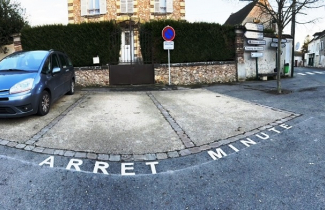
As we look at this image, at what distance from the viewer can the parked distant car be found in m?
4.96

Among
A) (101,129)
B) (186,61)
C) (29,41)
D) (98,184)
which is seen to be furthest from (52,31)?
(98,184)

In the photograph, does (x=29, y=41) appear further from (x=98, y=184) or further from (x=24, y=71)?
(x=98, y=184)

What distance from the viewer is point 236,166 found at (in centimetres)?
348

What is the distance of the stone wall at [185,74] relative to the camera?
12.1m

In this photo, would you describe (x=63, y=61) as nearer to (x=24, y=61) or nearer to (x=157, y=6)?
(x=24, y=61)

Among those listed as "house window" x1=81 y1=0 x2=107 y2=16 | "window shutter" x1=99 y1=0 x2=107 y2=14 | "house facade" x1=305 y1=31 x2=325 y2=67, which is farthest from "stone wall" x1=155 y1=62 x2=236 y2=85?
"house facade" x1=305 y1=31 x2=325 y2=67

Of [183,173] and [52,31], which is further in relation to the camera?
[52,31]

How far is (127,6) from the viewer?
17.4m

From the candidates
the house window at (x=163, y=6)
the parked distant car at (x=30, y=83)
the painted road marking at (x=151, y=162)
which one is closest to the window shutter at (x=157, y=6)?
the house window at (x=163, y=6)

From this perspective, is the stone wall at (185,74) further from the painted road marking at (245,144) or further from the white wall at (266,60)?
the painted road marking at (245,144)

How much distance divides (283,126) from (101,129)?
406 centimetres

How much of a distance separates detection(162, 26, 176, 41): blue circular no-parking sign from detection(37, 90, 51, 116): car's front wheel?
7305mm

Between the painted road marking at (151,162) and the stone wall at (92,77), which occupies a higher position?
the stone wall at (92,77)

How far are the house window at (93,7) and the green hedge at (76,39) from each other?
6190 mm
